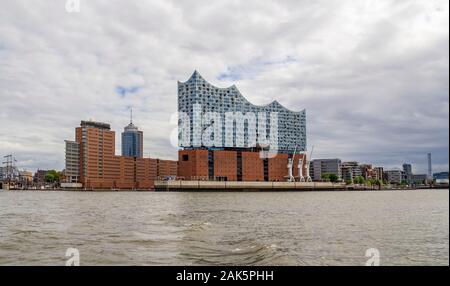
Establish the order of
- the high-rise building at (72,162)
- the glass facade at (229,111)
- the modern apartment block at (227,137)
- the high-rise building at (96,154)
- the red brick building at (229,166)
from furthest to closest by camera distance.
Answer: the high-rise building at (72,162) → the high-rise building at (96,154) → the glass facade at (229,111) → the modern apartment block at (227,137) → the red brick building at (229,166)

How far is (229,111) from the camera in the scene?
154 m

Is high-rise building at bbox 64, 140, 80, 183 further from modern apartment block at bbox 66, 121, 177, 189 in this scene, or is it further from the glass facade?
the glass facade

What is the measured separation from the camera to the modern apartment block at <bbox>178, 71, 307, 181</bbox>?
138375mm

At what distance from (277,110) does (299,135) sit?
1354 centimetres

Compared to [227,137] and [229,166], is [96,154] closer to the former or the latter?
[227,137]

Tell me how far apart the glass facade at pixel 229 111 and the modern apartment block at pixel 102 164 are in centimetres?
2906

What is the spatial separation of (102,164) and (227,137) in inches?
1722

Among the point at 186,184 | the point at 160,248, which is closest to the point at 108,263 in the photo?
the point at 160,248

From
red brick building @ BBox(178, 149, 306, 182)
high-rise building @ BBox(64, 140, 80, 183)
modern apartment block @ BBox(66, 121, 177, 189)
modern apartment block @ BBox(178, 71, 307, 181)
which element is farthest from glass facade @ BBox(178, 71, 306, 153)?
high-rise building @ BBox(64, 140, 80, 183)

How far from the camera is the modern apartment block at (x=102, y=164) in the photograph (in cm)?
15512

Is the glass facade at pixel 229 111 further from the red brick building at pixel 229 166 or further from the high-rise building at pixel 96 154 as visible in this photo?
the high-rise building at pixel 96 154

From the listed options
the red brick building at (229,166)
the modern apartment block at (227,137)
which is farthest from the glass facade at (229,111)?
the red brick building at (229,166)
